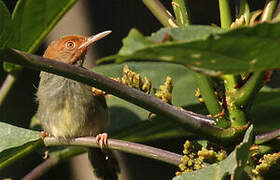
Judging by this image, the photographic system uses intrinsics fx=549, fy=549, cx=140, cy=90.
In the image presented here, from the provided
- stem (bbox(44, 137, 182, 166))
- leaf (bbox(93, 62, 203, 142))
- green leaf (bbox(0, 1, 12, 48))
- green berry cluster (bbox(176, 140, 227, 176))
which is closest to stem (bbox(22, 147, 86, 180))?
leaf (bbox(93, 62, 203, 142))

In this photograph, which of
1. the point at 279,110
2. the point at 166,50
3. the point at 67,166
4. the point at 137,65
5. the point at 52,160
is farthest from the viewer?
the point at 67,166

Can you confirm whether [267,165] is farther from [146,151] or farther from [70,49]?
[70,49]

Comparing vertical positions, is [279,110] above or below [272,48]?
below

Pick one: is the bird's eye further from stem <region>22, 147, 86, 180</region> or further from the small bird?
stem <region>22, 147, 86, 180</region>

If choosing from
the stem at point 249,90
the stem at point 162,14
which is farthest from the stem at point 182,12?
the stem at point 249,90

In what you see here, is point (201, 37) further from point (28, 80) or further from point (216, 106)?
point (28, 80)

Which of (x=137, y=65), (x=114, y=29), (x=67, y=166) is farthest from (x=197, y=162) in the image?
(x=114, y=29)

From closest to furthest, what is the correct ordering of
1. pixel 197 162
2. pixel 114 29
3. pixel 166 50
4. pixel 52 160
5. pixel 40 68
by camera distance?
pixel 166 50, pixel 40 68, pixel 197 162, pixel 52 160, pixel 114 29
